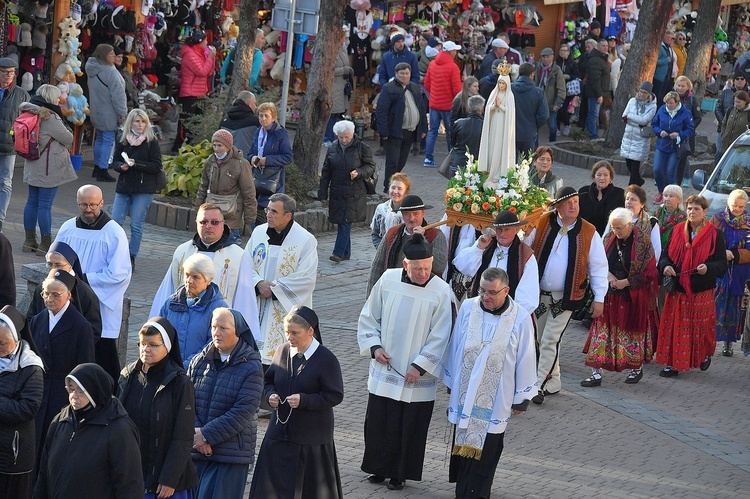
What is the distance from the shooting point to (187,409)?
23.8ft

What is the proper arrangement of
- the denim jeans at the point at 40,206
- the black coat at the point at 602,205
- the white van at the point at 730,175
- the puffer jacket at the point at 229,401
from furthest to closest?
the white van at the point at 730,175
the denim jeans at the point at 40,206
the black coat at the point at 602,205
the puffer jacket at the point at 229,401

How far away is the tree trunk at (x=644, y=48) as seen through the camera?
83.4ft

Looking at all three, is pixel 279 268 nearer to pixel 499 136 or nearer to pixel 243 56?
pixel 499 136

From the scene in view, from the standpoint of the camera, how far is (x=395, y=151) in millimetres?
20859

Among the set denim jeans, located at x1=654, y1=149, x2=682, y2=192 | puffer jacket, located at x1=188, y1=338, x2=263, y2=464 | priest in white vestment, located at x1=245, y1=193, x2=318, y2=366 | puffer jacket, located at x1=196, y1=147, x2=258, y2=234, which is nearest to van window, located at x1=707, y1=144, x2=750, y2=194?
denim jeans, located at x1=654, y1=149, x2=682, y2=192

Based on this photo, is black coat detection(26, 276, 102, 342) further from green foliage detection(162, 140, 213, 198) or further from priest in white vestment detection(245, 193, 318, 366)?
green foliage detection(162, 140, 213, 198)

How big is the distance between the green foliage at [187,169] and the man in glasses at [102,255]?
740 cm

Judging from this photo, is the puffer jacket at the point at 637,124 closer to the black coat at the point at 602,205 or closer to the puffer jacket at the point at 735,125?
the puffer jacket at the point at 735,125

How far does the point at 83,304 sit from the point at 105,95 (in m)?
11.1

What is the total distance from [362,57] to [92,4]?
7720 mm

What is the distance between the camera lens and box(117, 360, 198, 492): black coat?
722 cm

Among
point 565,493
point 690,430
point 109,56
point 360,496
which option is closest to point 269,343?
point 360,496

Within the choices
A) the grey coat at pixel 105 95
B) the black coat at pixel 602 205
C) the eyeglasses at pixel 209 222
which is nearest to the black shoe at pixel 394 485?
the eyeglasses at pixel 209 222

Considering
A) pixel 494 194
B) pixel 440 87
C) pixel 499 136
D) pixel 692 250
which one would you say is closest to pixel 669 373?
pixel 692 250
